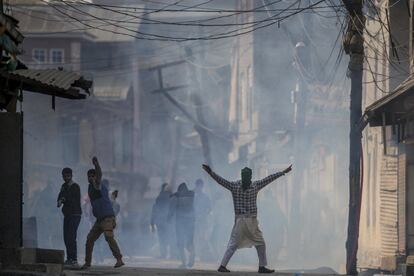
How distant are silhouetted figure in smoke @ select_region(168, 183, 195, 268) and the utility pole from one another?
23.5ft

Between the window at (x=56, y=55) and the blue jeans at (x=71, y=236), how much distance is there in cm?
4258

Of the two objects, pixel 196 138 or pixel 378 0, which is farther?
pixel 196 138

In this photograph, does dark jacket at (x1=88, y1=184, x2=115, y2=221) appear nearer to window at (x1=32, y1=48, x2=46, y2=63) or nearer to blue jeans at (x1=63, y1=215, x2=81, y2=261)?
blue jeans at (x1=63, y1=215, x2=81, y2=261)

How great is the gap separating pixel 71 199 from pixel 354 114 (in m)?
5.23

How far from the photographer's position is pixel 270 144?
1780 inches

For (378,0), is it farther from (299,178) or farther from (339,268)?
(299,178)

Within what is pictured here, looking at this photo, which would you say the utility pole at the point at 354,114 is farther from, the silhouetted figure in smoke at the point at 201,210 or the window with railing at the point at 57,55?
the window with railing at the point at 57,55

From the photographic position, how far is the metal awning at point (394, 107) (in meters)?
18.2

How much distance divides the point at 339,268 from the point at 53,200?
8336 millimetres

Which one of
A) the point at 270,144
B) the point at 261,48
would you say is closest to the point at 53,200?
the point at 270,144

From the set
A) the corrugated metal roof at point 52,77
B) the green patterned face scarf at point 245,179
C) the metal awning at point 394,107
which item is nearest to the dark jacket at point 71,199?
the green patterned face scarf at point 245,179

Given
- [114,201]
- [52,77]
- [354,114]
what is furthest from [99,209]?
[114,201]

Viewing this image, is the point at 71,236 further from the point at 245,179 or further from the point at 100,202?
the point at 245,179

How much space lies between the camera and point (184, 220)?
25.3 m
